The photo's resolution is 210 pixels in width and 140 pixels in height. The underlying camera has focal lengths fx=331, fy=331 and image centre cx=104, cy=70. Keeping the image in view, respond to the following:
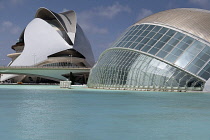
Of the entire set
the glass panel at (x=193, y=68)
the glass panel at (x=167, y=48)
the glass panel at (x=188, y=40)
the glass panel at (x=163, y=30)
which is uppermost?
the glass panel at (x=163, y=30)

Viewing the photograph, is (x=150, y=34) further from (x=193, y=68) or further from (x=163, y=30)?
(x=193, y=68)

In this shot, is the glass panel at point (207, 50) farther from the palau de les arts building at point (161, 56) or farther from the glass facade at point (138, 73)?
the glass facade at point (138, 73)

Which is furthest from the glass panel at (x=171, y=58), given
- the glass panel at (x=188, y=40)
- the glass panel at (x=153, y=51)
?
the glass panel at (x=188, y=40)

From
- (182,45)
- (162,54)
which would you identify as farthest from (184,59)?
(162,54)

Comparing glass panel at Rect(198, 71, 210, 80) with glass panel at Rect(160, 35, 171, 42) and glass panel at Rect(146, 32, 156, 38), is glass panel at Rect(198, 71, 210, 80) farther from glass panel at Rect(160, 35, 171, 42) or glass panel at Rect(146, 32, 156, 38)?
glass panel at Rect(146, 32, 156, 38)

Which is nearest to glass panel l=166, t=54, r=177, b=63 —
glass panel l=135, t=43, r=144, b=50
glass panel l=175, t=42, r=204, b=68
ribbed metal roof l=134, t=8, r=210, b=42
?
glass panel l=175, t=42, r=204, b=68

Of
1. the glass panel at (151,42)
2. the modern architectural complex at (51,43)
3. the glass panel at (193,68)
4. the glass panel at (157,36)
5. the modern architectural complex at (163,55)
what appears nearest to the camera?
the glass panel at (193,68)

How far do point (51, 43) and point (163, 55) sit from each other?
222 feet

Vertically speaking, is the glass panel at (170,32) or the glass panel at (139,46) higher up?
the glass panel at (170,32)

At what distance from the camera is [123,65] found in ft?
111

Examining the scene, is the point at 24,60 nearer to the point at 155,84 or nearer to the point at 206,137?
the point at 155,84

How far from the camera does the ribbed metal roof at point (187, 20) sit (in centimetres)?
3084

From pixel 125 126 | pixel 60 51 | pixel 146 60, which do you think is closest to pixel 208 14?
pixel 146 60

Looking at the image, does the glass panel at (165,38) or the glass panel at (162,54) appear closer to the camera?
the glass panel at (162,54)
